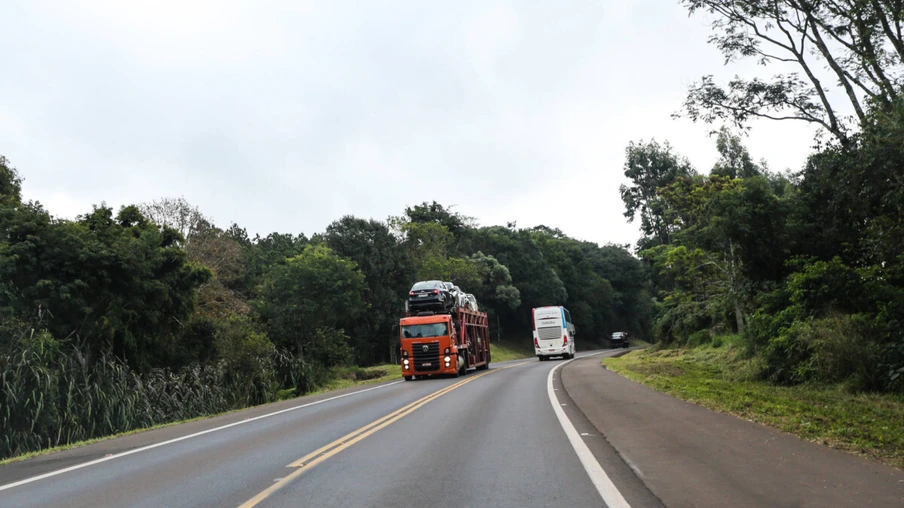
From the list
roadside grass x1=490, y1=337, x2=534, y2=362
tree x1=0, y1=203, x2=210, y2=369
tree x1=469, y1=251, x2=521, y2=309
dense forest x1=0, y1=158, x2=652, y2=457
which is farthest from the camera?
tree x1=469, y1=251, x2=521, y2=309

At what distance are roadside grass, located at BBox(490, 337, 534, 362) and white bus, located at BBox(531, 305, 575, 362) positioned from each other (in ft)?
51.2

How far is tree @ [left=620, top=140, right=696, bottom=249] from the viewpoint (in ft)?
181

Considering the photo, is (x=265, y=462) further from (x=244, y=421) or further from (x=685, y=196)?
(x=685, y=196)

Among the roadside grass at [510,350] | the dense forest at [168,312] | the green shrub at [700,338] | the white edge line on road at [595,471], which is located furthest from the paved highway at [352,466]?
the roadside grass at [510,350]

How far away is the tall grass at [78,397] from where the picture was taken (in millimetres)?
16844

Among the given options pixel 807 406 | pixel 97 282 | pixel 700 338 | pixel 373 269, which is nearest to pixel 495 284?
pixel 373 269

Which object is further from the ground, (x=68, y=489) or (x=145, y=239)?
(x=145, y=239)

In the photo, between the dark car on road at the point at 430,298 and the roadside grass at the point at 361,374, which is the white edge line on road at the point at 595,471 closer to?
the dark car on road at the point at 430,298

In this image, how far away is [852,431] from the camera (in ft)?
32.8

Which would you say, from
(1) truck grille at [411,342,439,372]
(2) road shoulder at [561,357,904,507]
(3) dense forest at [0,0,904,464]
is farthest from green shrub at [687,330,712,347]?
(2) road shoulder at [561,357,904,507]

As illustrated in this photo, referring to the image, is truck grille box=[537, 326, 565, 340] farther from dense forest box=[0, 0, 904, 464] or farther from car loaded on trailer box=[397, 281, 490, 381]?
car loaded on trailer box=[397, 281, 490, 381]

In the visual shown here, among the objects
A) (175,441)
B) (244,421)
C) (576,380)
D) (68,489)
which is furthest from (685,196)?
(68,489)

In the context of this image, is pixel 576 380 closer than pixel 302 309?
Yes

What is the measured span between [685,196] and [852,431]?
29224mm
